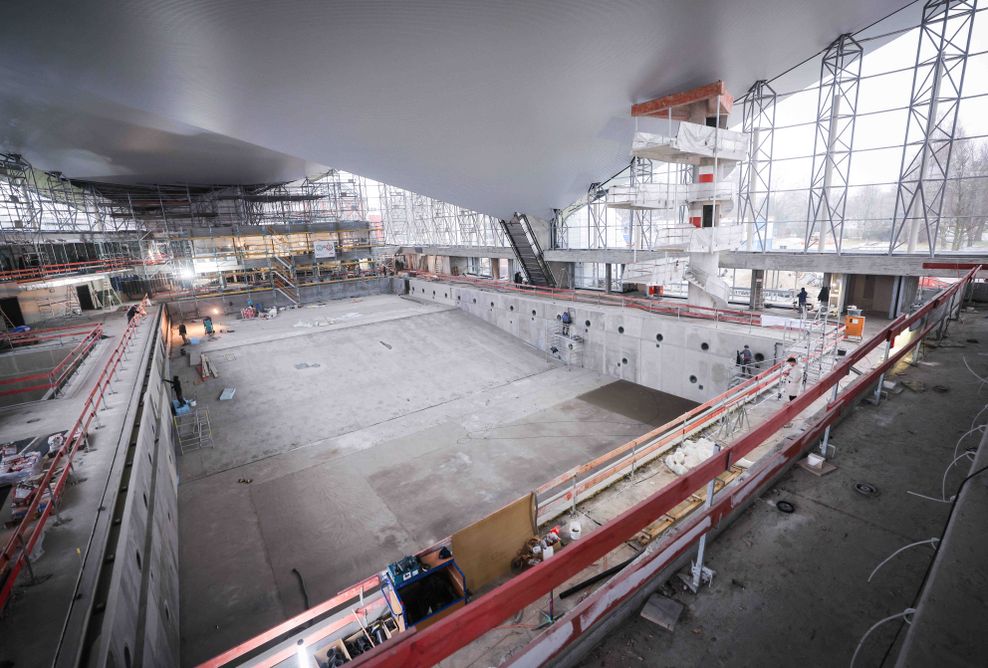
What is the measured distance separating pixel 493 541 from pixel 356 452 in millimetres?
7322

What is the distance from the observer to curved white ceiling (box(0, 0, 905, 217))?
8617 mm

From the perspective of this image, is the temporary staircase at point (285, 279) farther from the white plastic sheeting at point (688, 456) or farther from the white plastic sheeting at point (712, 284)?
the white plastic sheeting at point (688, 456)

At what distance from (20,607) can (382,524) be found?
573cm

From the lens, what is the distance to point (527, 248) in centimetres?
2577

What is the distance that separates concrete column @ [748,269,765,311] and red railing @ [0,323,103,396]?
20.7 m

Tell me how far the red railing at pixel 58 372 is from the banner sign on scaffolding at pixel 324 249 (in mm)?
16929

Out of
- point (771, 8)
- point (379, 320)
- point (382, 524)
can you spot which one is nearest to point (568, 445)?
point (382, 524)

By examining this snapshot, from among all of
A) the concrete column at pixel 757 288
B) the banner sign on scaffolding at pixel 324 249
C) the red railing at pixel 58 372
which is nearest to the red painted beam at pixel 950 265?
the concrete column at pixel 757 288

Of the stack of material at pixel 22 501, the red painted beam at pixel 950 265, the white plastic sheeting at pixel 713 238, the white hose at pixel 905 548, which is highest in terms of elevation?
the white plastic sheeting at pixel 713 238

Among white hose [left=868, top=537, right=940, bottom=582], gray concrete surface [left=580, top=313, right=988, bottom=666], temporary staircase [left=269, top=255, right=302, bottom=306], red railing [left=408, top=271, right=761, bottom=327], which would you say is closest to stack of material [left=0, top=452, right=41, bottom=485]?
gray concrete surface [left=580, top=313, right=988, bottom=666]

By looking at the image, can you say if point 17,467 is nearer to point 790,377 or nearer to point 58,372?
point 58,372

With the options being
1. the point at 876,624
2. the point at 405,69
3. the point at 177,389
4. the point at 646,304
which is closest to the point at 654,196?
the point at 646,304

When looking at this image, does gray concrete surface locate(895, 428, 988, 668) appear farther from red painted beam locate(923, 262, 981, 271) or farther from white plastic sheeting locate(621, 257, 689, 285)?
red painted beam locate(923, 262, 981, 271)

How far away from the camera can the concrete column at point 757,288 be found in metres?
17.2
